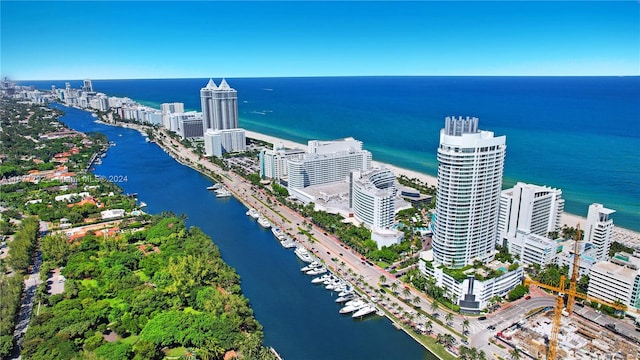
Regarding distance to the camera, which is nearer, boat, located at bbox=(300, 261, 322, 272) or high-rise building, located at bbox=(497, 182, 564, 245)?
boat, located at bbox=(300, 261, 322, 272)

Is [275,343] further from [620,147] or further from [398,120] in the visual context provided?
[398,120]

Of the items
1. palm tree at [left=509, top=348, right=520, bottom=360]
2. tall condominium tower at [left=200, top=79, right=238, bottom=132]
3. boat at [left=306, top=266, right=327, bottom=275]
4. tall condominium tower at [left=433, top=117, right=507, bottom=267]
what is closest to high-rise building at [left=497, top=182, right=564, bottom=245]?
tall condominium tower at [left=433, top=117, right=507, bottom=267]

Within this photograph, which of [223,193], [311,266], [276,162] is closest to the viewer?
[311,266]

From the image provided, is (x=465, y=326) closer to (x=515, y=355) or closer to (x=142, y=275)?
(x=515, y=355)

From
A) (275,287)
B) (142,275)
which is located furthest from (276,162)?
(142,275)

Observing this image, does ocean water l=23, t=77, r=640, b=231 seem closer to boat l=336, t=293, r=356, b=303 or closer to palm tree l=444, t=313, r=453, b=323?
palm tree l=444, t=313, r=453, b=323

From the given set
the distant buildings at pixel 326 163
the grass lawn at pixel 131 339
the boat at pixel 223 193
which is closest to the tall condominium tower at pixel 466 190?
the grass lawn at pixel 131 339
